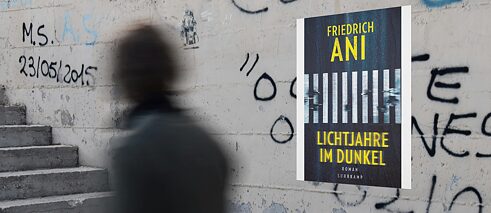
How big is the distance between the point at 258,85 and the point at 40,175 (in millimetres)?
2087

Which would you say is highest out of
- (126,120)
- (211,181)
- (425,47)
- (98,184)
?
(425,47)

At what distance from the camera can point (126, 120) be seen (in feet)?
8.69

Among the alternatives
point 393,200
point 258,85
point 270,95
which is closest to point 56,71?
point 258,85

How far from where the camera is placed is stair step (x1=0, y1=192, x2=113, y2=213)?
677cm

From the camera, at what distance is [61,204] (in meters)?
7.04

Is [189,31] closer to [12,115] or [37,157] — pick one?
[37,157]

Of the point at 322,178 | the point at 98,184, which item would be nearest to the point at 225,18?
the point at 322,178

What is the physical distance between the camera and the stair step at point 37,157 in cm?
739

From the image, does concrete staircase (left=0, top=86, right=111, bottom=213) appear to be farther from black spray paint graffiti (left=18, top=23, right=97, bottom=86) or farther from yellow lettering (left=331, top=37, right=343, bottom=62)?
yellow lettering (left=331, top=37, right=343, bottom=62)

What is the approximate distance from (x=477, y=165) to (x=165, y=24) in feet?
9.57

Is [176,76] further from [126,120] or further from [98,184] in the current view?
[98,184]

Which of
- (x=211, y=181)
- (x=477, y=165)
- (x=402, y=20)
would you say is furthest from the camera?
(x=402, y=20)

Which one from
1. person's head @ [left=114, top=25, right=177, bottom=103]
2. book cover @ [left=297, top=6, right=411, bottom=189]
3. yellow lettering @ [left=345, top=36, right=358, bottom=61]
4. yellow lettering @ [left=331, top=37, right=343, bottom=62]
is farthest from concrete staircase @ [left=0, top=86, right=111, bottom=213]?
person's head @ [left=114, top=25, right=177, bottom=103]

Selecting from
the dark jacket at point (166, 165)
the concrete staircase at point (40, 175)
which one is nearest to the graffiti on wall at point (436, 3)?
the concrete staircase at point (40, 175)
